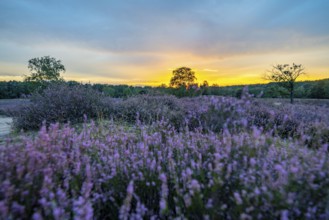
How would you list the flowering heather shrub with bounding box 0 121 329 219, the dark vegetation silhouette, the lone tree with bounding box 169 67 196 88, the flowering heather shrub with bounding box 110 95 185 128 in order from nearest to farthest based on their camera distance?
the flowering heather shrub with bounding box 0 121 329 219 → the flowering heather shrub with bounding box 110 95 185 128 → the dark vegetation silhouette → the lone tree with bounding box 169 67 196 88

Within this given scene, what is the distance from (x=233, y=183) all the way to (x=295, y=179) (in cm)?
48

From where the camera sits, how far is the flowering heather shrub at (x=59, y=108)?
5445mm

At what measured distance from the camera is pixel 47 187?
1.63 meters

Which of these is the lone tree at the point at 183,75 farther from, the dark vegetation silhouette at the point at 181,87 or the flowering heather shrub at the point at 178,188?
the flowering heather shrub at the point at 178,188

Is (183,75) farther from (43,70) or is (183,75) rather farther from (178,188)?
(178,188)

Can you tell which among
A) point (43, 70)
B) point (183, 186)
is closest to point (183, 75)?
point (43, 70)

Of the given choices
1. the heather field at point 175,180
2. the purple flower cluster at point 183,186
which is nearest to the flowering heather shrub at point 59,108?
the heather field at point 175,180

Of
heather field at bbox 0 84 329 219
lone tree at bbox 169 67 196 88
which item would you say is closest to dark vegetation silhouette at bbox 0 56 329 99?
lone tree at bbox 169 67 196 88

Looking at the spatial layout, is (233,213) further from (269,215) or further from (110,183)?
(110,183)

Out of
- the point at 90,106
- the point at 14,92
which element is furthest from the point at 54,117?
the point at 14,92

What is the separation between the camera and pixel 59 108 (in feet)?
19.0

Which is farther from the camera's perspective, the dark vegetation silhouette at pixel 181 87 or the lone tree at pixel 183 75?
the lone tree at pixel 183 75

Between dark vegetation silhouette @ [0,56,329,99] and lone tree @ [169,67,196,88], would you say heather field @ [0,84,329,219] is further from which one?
lone tree @ [169,67,196,88]

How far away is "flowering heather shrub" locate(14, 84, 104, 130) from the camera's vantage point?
545 cm
